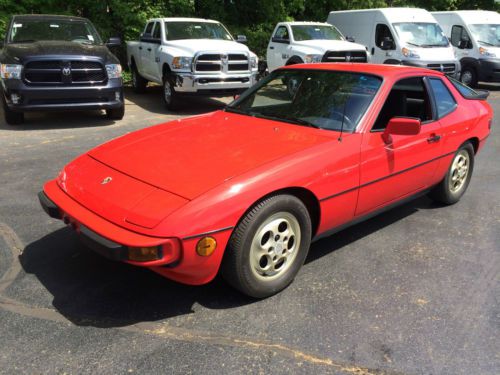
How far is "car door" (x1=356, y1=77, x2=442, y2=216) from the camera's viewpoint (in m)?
3.62

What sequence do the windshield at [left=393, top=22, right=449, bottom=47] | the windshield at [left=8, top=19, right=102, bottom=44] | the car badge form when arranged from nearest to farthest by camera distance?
1. the car badge
2. the windshield at [left=8, top=19, right=102, bottom=44]
3. the windshield at [left=393, top=22, right=449, bottom=47]

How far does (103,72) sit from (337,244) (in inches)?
242

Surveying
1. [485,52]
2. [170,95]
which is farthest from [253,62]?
[485,52]

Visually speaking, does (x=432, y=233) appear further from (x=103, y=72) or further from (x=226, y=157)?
(x=103, y=72)

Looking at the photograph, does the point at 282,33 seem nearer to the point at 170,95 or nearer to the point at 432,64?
the point at 432,64

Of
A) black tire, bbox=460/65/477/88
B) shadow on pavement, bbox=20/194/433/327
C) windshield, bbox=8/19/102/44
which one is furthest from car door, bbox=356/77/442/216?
black tire, bbox=460/65/477/88

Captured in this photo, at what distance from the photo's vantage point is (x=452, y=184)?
4.89m

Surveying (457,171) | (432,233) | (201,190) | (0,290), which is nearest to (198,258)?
(201,190)

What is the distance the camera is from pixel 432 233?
14.1 ft

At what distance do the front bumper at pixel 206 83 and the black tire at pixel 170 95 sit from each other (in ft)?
0.64

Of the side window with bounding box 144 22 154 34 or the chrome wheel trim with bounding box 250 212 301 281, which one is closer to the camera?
the chrome wheel trim with bounding box 250 212 301 281

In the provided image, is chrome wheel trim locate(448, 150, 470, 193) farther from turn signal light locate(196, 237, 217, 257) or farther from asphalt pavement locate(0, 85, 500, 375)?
turn signal light locate(196, 237, 217, 257)

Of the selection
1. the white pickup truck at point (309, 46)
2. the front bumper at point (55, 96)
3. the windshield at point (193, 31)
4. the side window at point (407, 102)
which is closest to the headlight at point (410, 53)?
the white pickup truck at point (309, 46)

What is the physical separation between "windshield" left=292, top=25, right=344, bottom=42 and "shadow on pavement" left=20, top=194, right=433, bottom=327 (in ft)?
34.7
